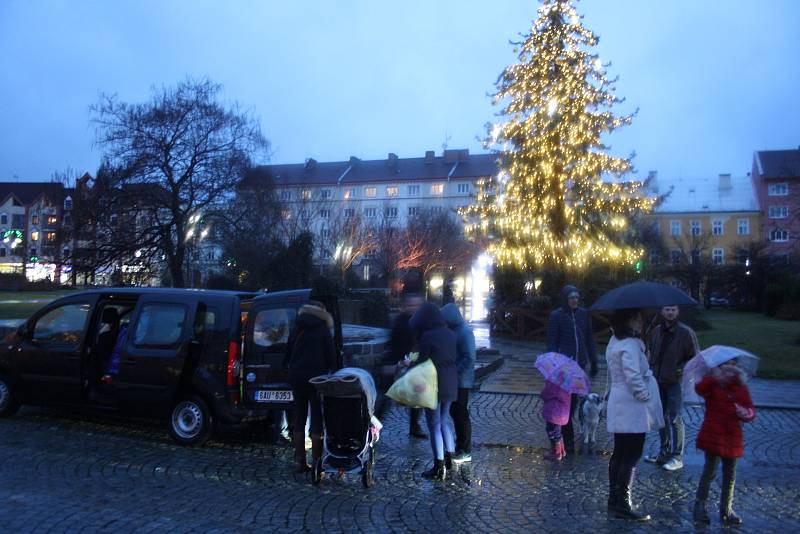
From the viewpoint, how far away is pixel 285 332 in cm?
858

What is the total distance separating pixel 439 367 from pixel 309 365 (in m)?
1.31

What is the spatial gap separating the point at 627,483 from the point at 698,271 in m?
52.0

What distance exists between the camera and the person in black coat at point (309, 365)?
284 inches

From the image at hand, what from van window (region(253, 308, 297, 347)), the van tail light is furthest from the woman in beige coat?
the van tail light

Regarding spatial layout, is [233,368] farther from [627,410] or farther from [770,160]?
[770,160]

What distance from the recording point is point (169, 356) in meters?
8.69

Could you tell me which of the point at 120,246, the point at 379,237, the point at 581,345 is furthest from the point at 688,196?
the point at 581,345

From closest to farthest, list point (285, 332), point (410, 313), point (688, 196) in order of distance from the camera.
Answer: point (410, 313), point (285, 332), point (688, 196)

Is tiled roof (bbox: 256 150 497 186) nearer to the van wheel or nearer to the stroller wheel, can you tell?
the van wheel

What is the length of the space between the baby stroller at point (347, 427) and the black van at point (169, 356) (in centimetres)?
150

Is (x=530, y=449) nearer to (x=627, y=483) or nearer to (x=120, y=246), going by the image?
(x=627, y=483)

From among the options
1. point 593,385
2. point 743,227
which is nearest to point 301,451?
point 593,385

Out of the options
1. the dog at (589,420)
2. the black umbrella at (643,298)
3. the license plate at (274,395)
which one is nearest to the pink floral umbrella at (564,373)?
the dog at (589,420)

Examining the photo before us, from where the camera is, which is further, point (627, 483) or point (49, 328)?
point (49, 328)
